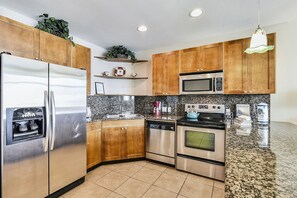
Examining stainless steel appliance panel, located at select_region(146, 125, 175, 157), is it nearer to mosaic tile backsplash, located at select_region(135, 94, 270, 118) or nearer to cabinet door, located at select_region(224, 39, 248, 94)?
mosaic tile backsplash, located at select_region(135, 94, 270, 118)

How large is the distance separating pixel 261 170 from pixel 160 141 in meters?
2.13

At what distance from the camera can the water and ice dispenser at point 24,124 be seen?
1.45m

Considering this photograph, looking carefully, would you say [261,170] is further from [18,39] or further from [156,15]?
[18,39]

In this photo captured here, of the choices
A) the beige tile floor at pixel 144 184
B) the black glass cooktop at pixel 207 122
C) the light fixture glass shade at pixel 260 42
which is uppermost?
the light fixture glass shade at pixel 260 42

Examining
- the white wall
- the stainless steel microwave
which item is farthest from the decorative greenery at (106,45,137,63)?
the stainless steel microwave

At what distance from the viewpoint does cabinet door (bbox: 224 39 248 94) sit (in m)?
2.34

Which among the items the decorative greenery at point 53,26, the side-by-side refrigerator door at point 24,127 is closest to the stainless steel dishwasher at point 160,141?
the side-by-side refrigerator door at point 24,127

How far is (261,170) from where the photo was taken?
0.72 meters

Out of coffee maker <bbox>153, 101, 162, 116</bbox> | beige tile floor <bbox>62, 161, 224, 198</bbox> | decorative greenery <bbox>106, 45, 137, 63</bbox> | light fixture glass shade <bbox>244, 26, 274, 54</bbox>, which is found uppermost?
decorative greenery <bbox>106, 45, 137, 63</bbox>

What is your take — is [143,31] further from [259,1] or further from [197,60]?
[259,1]

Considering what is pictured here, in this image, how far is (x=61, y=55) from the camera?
7.15ft

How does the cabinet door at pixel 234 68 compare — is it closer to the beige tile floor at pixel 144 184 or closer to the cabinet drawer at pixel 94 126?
the beige tile floor at pixel 144 184

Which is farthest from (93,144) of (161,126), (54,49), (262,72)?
(262,72)

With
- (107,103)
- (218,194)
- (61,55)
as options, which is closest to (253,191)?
(218,194)
